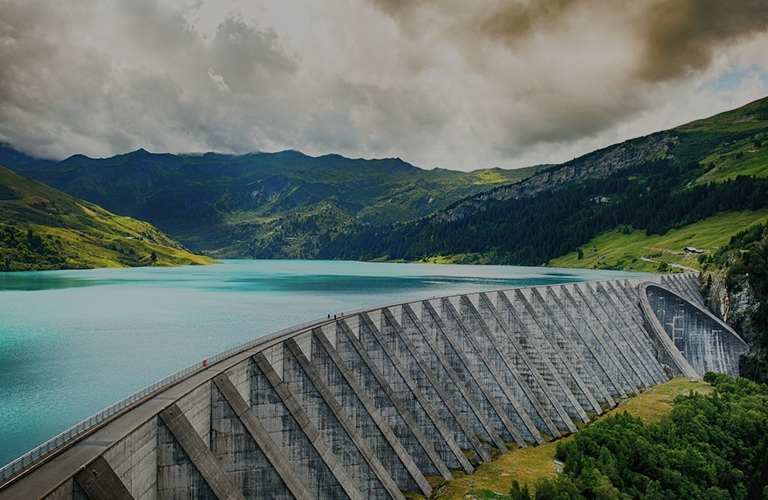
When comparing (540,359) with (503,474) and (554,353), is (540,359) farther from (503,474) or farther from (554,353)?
(503,474)

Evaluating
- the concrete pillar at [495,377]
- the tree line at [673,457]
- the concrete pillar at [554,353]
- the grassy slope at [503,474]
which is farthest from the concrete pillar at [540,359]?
the concrete pillar at [495,377]

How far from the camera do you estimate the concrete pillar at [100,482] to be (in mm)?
14617

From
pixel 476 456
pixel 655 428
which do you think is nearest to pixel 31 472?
pixel 476 456

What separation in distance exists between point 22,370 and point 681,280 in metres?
111

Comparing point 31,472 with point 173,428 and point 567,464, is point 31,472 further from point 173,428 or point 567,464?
point 567,464

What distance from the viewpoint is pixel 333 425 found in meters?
27.9

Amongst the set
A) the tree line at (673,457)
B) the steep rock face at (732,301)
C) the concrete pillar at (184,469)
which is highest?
the concrete pillar at (184,469)

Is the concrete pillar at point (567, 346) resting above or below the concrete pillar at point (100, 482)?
below

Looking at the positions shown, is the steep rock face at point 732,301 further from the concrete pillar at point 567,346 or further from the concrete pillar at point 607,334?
the concrete pillar at point 567,346

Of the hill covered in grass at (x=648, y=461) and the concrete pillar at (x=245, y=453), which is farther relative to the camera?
the hill covered in grass at (x=648, y=461)

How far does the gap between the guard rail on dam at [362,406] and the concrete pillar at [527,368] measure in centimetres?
12

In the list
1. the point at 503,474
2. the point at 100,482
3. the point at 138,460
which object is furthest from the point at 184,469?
the point at 503,474

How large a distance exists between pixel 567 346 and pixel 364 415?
33757 mm

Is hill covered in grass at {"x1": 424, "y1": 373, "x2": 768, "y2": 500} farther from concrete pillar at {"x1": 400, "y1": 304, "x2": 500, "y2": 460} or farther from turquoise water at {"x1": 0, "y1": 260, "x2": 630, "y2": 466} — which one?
turquoise water at {"x1": 0, "y1": 260, "x2": 630, "y2": 466}
